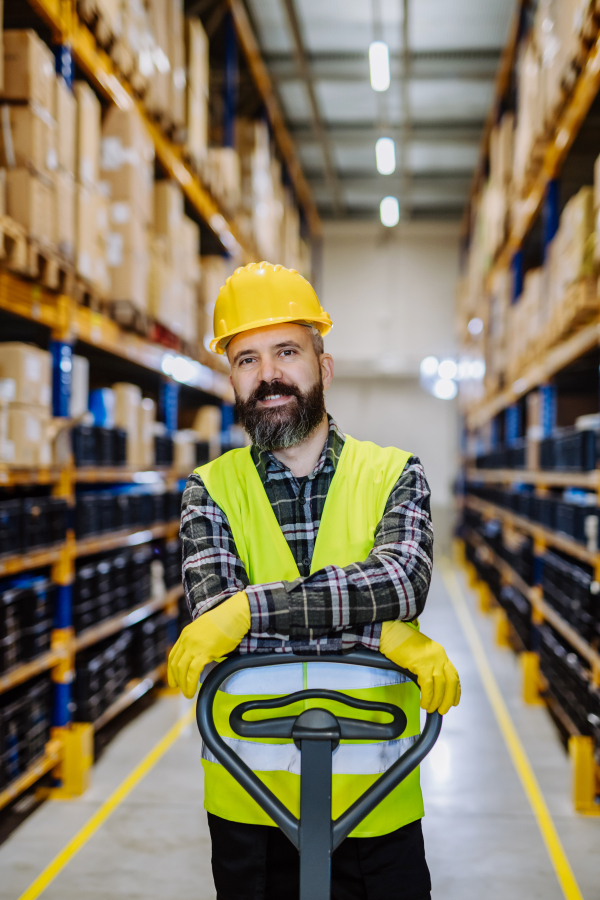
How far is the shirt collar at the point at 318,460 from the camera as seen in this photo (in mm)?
2098

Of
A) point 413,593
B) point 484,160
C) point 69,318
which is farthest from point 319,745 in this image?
point 484,160

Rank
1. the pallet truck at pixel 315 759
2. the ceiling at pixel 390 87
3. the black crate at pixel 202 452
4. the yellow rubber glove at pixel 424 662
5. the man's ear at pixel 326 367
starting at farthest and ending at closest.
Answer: the ceiling at pixel 390 87, the black crate at pixel 202 452, the man's ear at pixel 326 367, the yellow rubber glove at pixel 424 662, the pallet truck at pixel 315 759

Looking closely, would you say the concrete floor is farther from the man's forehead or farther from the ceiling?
the ceiling

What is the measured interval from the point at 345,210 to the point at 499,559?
9.86 metres

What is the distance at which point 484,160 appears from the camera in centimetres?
1175

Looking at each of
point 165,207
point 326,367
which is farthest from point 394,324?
point 326,367

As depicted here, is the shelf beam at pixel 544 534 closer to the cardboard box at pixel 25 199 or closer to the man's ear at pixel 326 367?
the man's ear at pixel 326 367

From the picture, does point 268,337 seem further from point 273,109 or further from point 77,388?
point 273,109

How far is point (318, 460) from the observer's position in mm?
2158

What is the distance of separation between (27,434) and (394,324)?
13.1 meters

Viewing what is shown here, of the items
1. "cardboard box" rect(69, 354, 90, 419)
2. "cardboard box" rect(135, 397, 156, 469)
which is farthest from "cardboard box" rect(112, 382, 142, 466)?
"cardboard box" rect(69, 354, 90, 419)

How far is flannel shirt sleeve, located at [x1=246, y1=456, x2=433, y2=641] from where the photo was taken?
1.69 metres

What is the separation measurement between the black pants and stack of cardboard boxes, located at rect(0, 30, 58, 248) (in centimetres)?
278

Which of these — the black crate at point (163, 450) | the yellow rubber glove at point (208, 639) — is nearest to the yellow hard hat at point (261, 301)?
the yellow rubber glove at point (208, 639)
